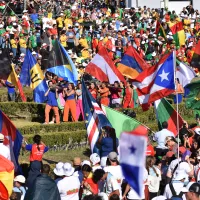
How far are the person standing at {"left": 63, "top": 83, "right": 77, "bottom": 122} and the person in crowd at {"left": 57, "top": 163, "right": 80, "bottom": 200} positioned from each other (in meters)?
10.5

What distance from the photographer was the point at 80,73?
33500 millimetres

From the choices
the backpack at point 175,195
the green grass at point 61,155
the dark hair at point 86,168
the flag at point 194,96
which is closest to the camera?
the backpack at point 175,195

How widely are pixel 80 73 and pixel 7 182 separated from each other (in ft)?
52.8

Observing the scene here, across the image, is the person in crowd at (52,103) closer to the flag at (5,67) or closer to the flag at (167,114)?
the flag at (5,67)

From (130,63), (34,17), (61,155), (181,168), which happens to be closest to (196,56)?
(130,63)

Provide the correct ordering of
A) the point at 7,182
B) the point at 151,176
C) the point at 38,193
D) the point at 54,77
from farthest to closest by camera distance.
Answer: the point at 54,77 → the point at 151,176 → the point at 7,182 → the point at 38,193

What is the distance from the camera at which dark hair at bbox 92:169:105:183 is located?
17.8 meters

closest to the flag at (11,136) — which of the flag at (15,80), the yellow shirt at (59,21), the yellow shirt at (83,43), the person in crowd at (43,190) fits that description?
the person in crowd at (43,190)

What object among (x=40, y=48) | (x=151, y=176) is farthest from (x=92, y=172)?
(x=40, y=48)

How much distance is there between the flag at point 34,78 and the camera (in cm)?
2980

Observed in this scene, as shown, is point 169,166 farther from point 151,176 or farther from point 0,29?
point 0,29

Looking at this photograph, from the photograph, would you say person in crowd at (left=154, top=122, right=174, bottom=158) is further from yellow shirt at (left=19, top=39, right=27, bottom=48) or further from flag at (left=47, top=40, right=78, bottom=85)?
yellow shirt at (left=19, top=39, right=27, bottom=48)

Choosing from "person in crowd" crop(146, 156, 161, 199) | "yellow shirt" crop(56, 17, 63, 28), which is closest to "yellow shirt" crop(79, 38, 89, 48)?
"yellow shirt" crop(56, 17, 63, 28)

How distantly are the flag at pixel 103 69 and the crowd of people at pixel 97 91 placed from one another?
686 mm
